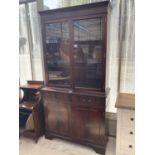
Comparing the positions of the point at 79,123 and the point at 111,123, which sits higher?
the point at 79,123

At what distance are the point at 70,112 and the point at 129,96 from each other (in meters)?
0.90

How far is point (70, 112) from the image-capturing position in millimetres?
2275

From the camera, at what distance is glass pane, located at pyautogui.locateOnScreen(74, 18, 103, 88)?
6.62 feet

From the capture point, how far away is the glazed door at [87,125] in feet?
6.90

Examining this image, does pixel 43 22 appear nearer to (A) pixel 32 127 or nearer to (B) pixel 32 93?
(B) pixel 32 93

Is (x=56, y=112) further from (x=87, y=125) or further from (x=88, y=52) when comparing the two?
(x=88, y=52)

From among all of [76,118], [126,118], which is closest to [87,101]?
[76,118]

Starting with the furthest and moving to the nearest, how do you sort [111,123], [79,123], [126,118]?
[111,123] → [79,123] → [126,118]

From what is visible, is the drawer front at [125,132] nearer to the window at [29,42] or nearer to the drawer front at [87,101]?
the drawer front at [87,101]

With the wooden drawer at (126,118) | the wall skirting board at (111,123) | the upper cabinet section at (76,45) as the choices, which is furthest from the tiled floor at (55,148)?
the upper cabinet section at (76,45)

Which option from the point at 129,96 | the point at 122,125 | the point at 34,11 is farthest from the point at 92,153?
the point at 34,11

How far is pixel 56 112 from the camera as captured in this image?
239 cm

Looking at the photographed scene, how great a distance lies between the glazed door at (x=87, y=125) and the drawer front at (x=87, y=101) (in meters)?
0.07

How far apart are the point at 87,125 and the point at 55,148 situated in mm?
645
